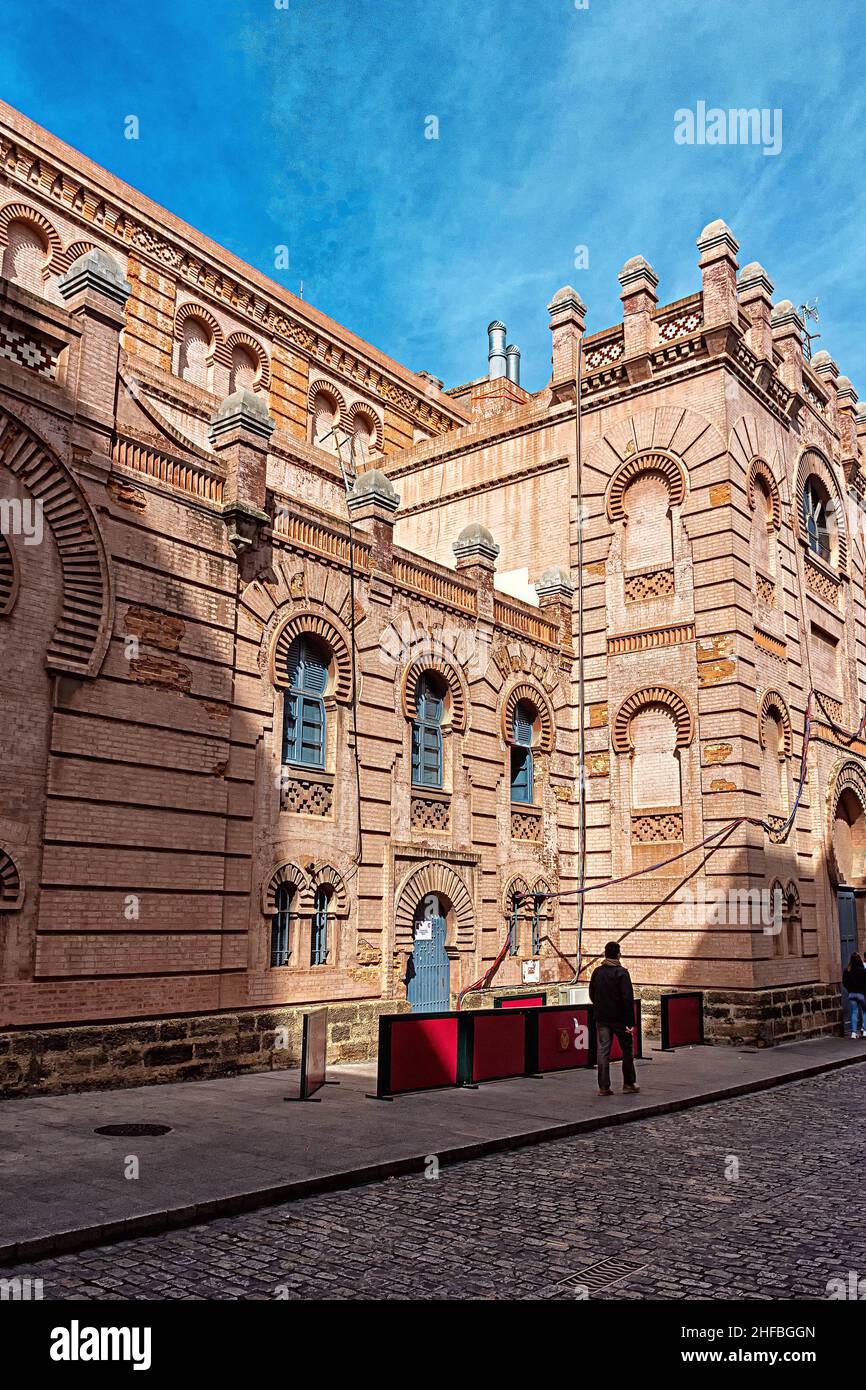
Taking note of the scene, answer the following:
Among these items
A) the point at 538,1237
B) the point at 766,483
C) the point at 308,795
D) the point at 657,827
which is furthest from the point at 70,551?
the point at 766,483

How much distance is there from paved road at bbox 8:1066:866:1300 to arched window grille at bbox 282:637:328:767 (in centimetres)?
766

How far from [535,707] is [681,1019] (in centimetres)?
698

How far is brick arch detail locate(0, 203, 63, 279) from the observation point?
67.9 ft

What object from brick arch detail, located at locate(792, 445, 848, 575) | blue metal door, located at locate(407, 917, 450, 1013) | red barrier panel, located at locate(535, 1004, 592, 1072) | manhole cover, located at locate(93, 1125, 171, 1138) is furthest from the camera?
brick arch detail, located at locate(792, 445, 848, 575)

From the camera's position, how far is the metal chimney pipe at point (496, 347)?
38.5 meters

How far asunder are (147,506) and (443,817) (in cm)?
803

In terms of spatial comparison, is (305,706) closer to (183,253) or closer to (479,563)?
(479,563)

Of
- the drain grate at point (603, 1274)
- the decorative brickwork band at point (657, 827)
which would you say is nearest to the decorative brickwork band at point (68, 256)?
the decorative brickwork band at point (657, 827)

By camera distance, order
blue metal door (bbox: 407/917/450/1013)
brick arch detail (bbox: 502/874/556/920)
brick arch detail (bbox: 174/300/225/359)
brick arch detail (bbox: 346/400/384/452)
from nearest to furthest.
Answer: blue metal door (bbox: 407/917/450/1013)
brick arch detail (bbox: 502/874/556/920)
brick arch detail (bbox: 174/300/225/359)
brick arch detail (bbox: 346/400/384/452)

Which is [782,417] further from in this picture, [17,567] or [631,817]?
[17,567]

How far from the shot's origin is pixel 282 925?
15.5 metres

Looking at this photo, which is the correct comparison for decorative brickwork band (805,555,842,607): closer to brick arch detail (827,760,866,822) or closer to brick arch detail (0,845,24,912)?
brick arch detail (827,760,866,822)

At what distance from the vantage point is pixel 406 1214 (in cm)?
752

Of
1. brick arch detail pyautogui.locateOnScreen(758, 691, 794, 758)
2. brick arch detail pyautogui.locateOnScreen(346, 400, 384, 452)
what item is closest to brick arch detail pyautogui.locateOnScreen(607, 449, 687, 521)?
brick arch detail pyautogui.locateOnScreen(758, 691, 794, 758)
